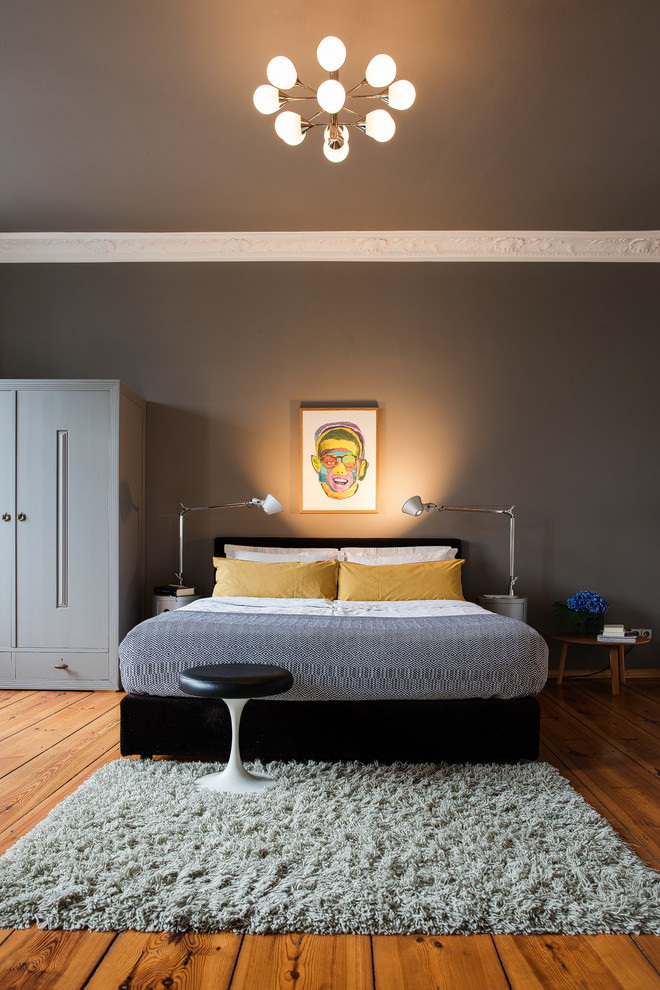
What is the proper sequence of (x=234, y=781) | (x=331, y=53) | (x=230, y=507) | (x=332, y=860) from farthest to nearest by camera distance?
(x=230, y=507)
(x=234, y=781)
(x=331, y=53)
(x=332, y=860)

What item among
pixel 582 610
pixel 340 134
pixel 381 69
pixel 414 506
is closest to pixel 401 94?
pixel 381 69

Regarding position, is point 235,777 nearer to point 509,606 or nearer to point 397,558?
point 397,558

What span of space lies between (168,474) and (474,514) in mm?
2213

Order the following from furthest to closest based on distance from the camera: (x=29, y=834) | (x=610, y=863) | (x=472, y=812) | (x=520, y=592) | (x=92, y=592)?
(x=520, y=592), (x=92, y=592), (x=472, y=812), (x=29, y=834), (x=610, y=863)

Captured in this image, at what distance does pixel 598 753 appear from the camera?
291 centimetres

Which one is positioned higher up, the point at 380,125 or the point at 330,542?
the point at 380,125

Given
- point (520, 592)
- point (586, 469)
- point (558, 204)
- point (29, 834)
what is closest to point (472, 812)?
point (29, 834)

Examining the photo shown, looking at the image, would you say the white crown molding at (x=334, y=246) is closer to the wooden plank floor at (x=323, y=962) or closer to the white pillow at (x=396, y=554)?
the white pillow at (x=396, y=554)

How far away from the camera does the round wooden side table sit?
13.6ft

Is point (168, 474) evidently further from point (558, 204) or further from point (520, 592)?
point (558, 204)

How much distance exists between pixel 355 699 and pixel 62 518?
8.07 ft

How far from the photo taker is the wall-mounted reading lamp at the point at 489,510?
431 centimetres

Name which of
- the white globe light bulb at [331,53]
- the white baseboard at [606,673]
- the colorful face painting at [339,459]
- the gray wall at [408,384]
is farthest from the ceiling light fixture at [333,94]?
the white baseboard at [606,673]

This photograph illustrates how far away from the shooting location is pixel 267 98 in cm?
254
